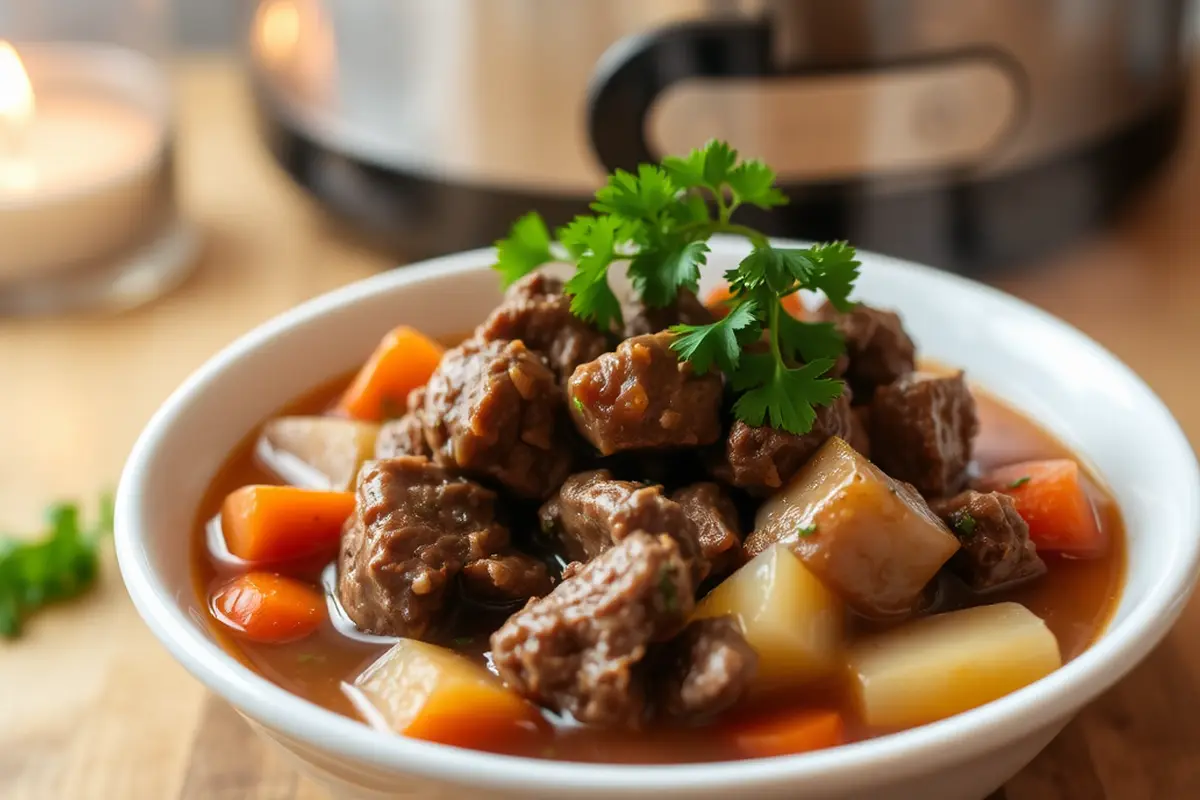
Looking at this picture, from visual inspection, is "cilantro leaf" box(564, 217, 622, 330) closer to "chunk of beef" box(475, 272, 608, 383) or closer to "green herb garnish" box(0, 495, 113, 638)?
"chunk of beef" box(475, 272, 608, 383)

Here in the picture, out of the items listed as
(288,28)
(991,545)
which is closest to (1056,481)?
(991,545)

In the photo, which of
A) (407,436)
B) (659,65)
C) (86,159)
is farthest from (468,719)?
(86,159)

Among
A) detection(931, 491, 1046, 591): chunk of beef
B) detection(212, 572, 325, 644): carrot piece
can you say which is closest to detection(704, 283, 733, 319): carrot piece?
detection(931, 491, 1046, 591): chunk of beef

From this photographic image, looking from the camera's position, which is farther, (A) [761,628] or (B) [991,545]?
(B) [991,545]

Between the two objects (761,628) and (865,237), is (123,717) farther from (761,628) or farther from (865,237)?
(865,237)

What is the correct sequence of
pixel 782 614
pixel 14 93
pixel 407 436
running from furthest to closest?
pixel 14 93, pixel 407 436, pixel 782 614

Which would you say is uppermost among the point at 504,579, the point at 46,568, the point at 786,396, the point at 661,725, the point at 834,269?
the point at 834,269

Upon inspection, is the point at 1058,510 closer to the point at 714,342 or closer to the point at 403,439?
the point at 714,342
